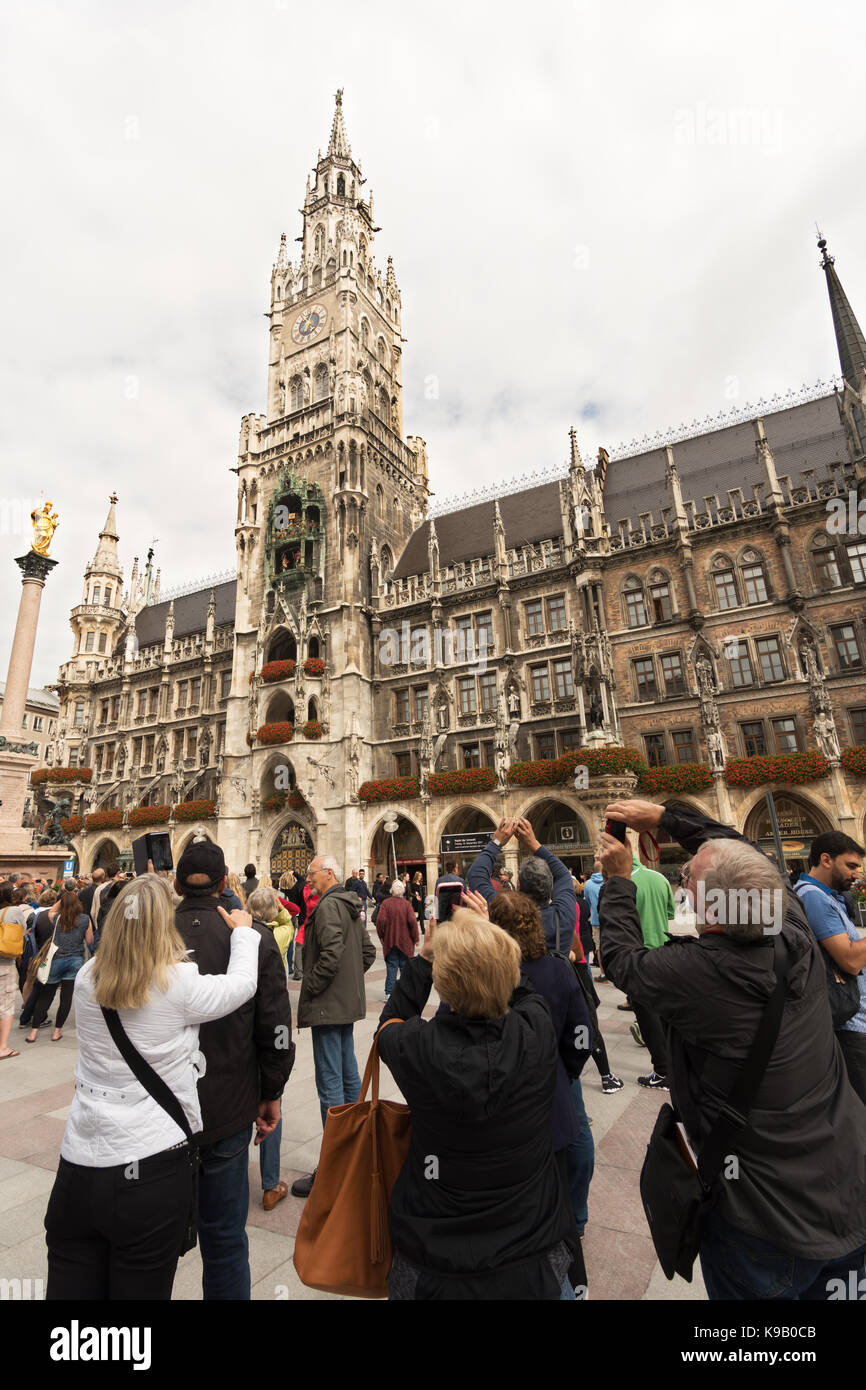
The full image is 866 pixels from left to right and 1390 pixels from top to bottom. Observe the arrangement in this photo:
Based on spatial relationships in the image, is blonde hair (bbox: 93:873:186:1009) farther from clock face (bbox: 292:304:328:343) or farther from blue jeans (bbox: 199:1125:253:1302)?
clock face (bbox: 292:304:328:343)

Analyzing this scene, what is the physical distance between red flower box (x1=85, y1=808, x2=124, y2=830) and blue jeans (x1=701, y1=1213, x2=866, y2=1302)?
37.6 m

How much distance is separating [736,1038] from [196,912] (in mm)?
2529

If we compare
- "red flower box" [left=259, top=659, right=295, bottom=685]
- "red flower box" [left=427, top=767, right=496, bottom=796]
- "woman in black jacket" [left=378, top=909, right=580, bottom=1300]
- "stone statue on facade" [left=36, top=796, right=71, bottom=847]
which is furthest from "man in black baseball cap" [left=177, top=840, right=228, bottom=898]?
"stone statue on facade" [left=36, top=796, right=71, bottom=847]

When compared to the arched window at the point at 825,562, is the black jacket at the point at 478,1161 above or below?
below

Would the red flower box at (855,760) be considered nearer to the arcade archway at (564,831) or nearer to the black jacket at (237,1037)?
the arcade archway at (564,831)

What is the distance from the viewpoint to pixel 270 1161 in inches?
172

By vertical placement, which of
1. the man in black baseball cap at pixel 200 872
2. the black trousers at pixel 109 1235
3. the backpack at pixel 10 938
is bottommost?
the black trousers at pixel 109 1235

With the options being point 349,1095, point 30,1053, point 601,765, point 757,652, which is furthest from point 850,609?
point 30,1053

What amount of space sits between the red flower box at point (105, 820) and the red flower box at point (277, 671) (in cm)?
1244

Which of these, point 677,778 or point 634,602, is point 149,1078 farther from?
point 634,602

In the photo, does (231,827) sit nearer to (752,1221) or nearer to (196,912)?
(196,912)

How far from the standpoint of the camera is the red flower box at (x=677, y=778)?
2198cm

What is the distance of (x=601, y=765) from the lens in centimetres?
2198

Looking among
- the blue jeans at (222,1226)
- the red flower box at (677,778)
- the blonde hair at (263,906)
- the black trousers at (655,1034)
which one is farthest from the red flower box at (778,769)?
the blue jeans at (222,1226)
